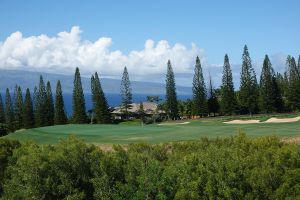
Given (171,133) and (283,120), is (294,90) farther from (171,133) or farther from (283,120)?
(171,133)

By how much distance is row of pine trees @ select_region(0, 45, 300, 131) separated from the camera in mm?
100500

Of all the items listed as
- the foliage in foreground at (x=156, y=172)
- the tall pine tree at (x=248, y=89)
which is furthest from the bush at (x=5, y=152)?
the tall pine tree at (x=248, y=89)

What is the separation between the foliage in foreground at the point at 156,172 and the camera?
24.2 m

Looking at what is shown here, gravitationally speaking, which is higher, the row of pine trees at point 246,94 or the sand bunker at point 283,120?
the row of pine trees at point 246,94

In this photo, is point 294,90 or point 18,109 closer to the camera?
point 294,90

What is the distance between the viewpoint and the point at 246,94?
100 m

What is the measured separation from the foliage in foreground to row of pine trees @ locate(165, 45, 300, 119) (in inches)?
2754

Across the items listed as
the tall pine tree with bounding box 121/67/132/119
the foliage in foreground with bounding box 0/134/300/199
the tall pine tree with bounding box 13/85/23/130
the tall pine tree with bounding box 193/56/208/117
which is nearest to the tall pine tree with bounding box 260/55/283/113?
the tall pine tree with bounding box 193/56/208/117

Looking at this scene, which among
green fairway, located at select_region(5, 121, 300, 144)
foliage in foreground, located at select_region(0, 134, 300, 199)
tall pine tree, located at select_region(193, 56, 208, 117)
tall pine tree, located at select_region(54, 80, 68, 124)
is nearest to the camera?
foliage in foreground, located at select_region(0, 134, 300, 199)

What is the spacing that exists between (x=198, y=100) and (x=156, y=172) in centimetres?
8113

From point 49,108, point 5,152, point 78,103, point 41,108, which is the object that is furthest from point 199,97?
point 5,152

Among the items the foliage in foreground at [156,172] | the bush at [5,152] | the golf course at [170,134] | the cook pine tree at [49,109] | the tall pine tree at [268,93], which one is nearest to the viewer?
the foliage in foreground at [156,172]

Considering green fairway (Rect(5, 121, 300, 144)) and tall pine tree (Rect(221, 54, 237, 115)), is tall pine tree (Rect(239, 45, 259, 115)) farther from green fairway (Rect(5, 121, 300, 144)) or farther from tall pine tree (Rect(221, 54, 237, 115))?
green fairway (Rect(5, 121, 300, 144))

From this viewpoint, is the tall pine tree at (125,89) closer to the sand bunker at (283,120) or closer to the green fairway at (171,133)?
the sand bunker at (283,120)
